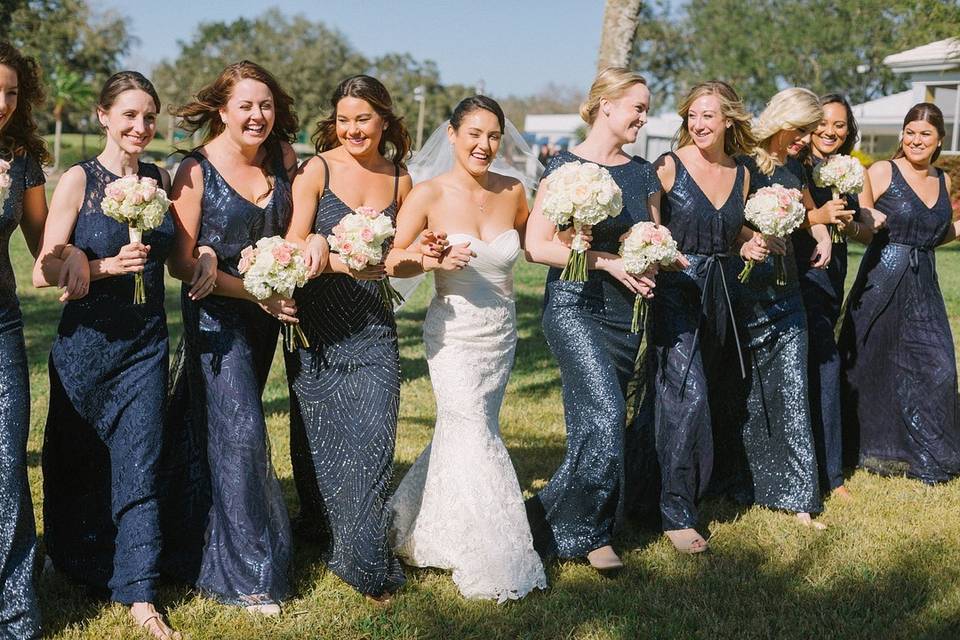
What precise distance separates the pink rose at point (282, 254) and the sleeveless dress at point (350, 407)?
533 mm

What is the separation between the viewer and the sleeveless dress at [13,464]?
14.9ft

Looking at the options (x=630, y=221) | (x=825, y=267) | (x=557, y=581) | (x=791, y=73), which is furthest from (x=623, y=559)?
(x=791, y=73)

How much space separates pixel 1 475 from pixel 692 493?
3.85 m

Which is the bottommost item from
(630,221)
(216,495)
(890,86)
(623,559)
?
(623,559)

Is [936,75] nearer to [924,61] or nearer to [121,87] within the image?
[924,61]

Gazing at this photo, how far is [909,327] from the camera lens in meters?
7.89

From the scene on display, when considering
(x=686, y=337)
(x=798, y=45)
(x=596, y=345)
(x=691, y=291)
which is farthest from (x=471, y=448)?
(x=798, y=45)

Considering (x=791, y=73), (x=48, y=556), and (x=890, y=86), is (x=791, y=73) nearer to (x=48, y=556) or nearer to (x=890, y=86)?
(x=890, y=86)

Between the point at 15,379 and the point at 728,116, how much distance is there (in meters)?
4.14

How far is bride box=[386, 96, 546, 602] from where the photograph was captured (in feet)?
18.2

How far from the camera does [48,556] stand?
5.43 metres

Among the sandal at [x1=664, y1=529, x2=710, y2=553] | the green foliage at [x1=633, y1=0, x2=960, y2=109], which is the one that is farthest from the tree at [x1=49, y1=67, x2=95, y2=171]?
the sandal at [x1=664, y1=529, x2=710, y2=553]

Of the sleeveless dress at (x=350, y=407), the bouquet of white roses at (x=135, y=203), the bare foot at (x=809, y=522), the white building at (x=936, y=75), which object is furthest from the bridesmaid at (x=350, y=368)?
the white building at (x=936, y=75)

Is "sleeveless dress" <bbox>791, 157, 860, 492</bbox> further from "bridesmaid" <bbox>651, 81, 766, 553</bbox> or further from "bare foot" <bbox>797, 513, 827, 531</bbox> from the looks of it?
"bridesmaid" <bbox>651, 81, 766, 553</bbox>
